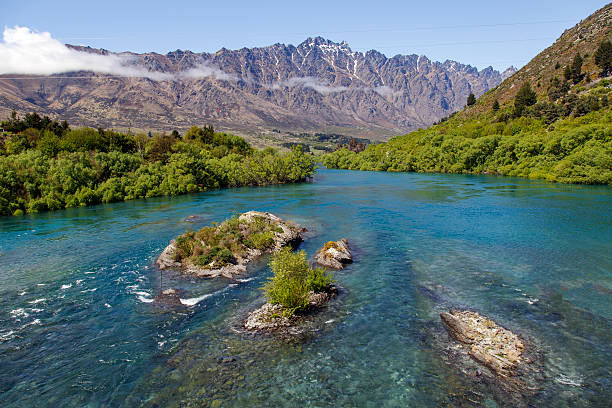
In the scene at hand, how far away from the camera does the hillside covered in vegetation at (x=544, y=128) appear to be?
7306 centimetres

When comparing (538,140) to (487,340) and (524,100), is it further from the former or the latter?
(487,340)

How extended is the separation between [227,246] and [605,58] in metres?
145

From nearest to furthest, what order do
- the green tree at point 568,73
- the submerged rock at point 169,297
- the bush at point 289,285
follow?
the bush at point 289,285 → the submerged rock at point 169,297 → the green tree at point 568,73

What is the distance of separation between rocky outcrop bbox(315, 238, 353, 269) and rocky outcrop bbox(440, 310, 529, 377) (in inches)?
357

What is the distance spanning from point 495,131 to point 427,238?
339 feet

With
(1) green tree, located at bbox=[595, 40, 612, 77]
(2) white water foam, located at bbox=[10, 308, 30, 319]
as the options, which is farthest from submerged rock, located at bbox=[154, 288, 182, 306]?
(1) green tree, located at bbox=[595, 40, 612, 77]

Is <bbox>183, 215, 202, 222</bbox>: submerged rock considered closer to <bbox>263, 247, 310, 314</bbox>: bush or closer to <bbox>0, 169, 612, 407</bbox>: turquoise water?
<bbox>0, 169, 612, 407</bbox>: turquoise water

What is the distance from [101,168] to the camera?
6172cm

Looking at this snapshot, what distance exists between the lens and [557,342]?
1329cm

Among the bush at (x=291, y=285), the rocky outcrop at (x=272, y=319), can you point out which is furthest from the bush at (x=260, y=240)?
the rocky outcrop at (x=272, y=319)

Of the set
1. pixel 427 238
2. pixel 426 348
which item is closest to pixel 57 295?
pixel 426 348

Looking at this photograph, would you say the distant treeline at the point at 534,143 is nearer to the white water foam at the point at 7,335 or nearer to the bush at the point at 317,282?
the bush at the point at 317,282

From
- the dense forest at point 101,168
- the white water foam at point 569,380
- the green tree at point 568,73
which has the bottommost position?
the white water foam at point 569,380

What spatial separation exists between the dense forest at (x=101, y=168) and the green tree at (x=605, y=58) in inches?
4081
